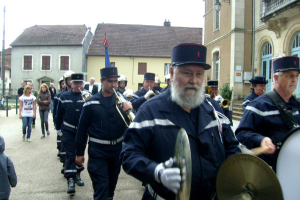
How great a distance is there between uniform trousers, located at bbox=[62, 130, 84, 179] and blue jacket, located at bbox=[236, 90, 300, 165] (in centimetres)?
322

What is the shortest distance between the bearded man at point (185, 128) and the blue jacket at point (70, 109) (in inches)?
146

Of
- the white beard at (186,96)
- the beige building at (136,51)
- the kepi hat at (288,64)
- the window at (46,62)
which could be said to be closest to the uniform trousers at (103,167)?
the white beard at (186,96)

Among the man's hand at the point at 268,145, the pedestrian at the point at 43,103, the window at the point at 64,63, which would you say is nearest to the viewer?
the man's hand at the point at 268,145

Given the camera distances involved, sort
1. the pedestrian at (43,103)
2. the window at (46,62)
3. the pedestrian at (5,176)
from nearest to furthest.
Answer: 1. the pedestrian at (5,176)
2. the pedestrian at (43,103)
3. the window at (46,62)

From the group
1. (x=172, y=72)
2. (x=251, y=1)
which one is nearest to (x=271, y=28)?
(x=251, y=1)

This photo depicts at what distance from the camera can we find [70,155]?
5.63 m

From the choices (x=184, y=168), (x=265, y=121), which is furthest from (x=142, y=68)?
(x=184, y=168)

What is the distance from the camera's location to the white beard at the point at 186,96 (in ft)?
7.75

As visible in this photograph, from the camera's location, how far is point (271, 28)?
1516cm

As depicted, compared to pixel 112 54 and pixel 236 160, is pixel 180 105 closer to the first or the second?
pixel 236 160

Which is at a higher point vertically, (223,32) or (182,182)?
(223,32)

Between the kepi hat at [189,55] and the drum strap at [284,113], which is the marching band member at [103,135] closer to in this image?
the drum strap at [284,113]

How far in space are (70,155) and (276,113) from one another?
12.5 feet

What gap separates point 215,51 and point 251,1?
4.56 meters
